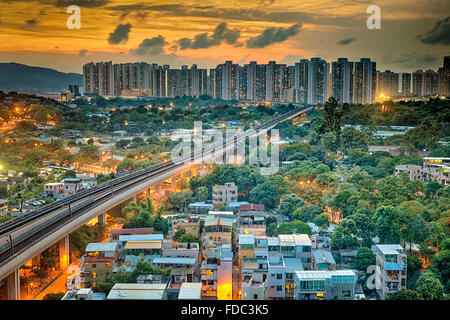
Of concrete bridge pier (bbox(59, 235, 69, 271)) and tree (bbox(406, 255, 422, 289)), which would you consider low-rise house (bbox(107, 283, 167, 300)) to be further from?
tree (bbox(406, 255, 422, 289))

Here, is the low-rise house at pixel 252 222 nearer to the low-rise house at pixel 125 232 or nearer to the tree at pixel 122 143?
the low-rise house at pixel 125 232

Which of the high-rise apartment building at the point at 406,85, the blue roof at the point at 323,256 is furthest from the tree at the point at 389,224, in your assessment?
the high-rise apartment building at the point at 406,85

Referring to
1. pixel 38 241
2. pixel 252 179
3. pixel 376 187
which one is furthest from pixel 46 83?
pixel 376 187

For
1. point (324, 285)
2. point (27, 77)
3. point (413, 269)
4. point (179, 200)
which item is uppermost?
point (27, 77)

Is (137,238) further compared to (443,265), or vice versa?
(137,238)

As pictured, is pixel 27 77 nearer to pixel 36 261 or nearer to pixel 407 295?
pixel 36 261

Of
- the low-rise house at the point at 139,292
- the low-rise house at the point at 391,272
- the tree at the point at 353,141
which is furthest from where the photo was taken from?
the tree at the point at 353,141

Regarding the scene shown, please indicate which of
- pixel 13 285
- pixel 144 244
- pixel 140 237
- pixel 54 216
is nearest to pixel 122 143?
pixel 54 216
